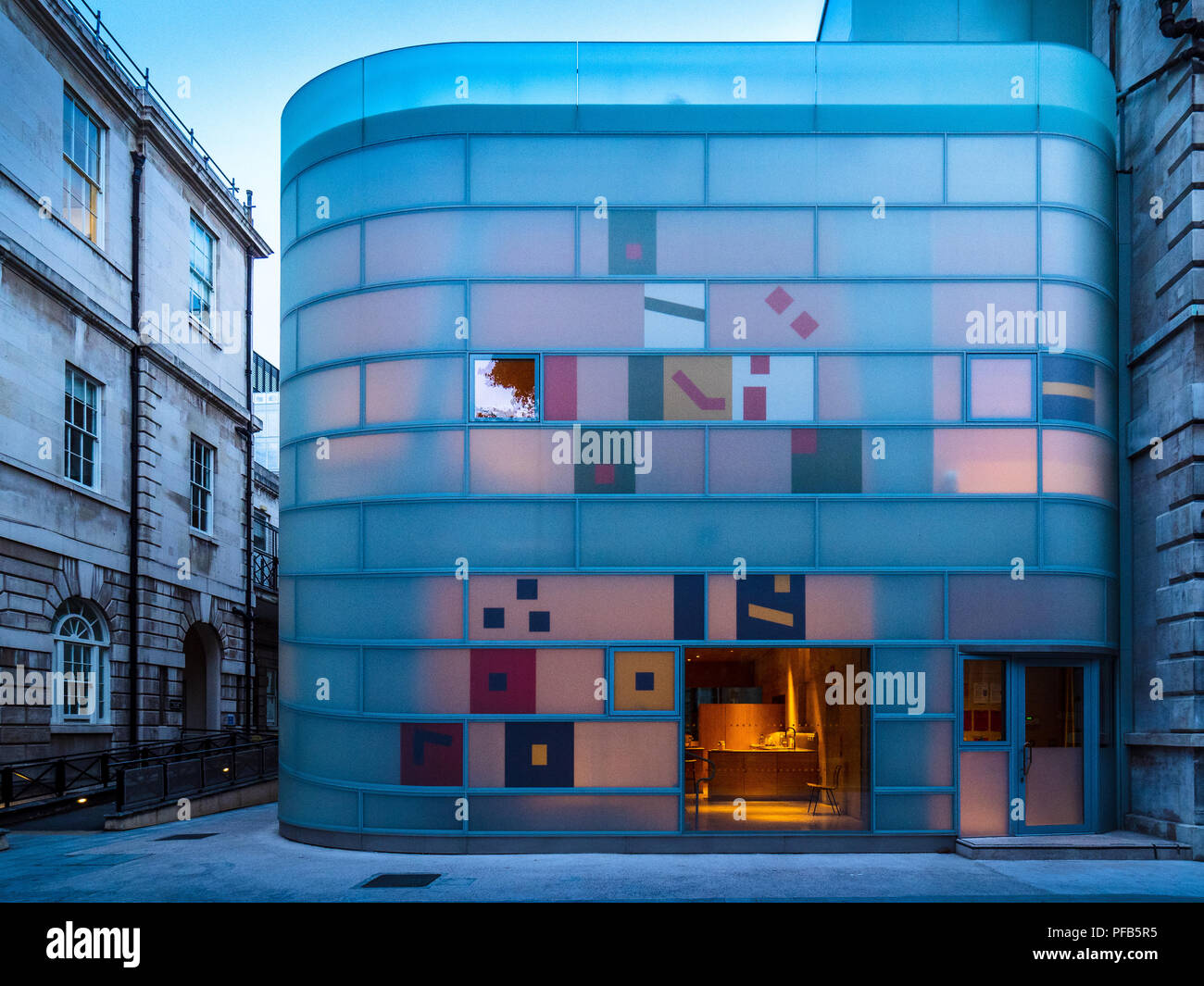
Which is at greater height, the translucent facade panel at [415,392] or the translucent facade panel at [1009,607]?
the translucent facade panel at [415,392]

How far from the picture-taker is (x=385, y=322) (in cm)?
1448

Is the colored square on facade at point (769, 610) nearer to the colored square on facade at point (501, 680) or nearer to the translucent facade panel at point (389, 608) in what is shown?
the colored square on facade at point (501, 680)

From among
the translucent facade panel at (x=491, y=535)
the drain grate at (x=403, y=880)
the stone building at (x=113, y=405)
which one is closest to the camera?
the drain grate at (x=403, y=880)

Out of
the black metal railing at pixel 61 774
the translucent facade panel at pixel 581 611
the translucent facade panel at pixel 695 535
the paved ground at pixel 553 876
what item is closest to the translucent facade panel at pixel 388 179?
the translucent facade panel at pixel 695 535

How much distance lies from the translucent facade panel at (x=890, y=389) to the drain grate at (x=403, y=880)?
7.75m

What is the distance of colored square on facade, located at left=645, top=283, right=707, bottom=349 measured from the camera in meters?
14.1

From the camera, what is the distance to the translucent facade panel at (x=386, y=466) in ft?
46.2

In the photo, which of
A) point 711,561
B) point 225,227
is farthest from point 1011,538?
point 225,227

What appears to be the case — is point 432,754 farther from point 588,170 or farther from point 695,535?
point 588,170

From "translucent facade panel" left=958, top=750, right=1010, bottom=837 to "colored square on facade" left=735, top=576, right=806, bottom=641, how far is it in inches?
113

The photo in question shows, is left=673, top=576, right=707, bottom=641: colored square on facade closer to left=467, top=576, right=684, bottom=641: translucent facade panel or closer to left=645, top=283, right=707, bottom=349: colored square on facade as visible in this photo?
left=467, top=576, right=684, bottom=641: translucent facade panel

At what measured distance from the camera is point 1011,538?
14.0 m

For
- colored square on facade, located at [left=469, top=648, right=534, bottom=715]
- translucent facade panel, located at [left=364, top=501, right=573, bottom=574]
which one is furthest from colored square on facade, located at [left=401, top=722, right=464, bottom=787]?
translucent facade panel, located at [left=364, top=501, right=573, bottom=574]

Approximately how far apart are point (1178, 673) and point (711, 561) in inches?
249
